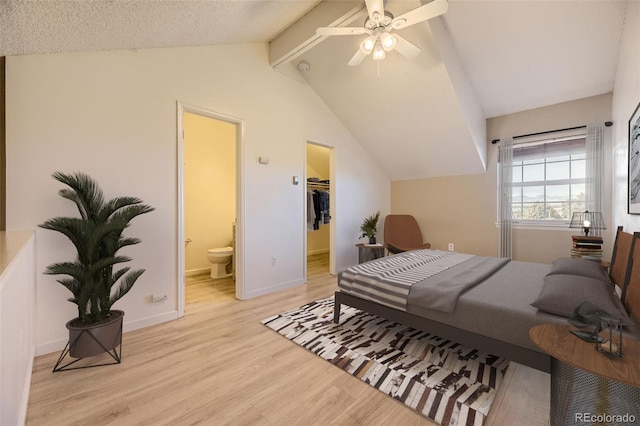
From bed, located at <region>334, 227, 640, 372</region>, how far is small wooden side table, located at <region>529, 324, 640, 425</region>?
35 centimetres

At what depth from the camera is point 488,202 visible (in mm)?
4164

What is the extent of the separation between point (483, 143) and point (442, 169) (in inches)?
27.1

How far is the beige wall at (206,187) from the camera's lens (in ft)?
13.9

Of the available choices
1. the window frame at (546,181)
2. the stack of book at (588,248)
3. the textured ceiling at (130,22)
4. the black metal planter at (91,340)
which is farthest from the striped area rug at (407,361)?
the window frame at (546,181)

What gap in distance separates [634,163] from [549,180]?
2068 millimetres

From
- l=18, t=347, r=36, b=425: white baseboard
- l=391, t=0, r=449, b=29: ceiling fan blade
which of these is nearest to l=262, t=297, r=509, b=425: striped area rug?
l=18, t=347, r=36, b=425: white baseboard

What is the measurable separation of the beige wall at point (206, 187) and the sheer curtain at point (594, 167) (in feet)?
15.9

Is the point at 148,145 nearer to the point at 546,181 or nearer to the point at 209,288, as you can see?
the point at 209,288

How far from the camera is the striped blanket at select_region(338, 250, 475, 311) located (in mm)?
2088

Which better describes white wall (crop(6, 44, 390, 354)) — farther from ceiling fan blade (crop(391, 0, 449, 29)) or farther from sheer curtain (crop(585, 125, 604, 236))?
sheer curtain (crop(585, 125, 604, 236))

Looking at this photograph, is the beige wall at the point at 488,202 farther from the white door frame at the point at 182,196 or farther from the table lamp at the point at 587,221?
the white door frame at the point at 182,196

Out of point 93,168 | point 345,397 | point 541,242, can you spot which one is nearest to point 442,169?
point 541,242

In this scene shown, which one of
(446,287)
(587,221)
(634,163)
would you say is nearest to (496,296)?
(446,287)

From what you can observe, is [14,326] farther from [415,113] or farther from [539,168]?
[539,168]
